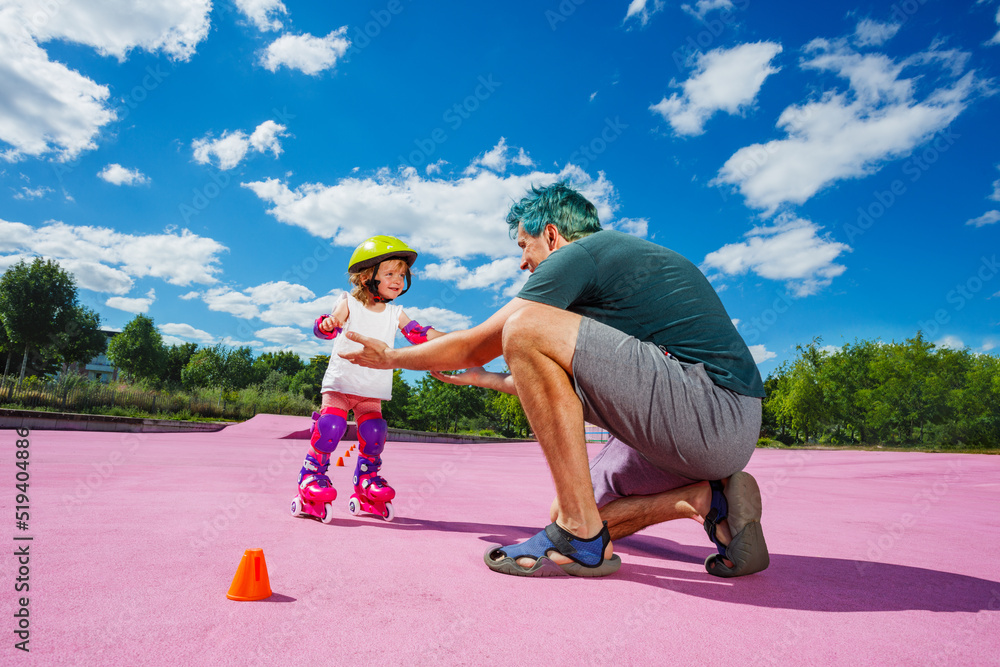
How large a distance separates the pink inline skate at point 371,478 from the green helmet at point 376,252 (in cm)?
108

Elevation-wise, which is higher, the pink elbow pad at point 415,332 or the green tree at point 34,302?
the green tree at point 34,302

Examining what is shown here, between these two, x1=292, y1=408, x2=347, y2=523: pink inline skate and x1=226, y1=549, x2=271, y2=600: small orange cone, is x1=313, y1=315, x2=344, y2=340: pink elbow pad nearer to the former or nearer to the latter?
x1=292, y1=408, x2=347, y2=523: pink inline skate

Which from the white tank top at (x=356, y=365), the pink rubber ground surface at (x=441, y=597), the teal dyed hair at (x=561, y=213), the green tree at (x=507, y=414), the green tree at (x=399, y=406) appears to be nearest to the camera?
the pink rubber ground surface at (x=441, y=597)

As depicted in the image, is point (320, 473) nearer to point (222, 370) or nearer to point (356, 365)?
point (356, 365)

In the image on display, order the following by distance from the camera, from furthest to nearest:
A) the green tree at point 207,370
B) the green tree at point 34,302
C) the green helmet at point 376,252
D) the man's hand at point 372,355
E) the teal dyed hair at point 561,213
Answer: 1. the green tree at point 207,370
2. the green tree at point 34,302
3. the green helmet at point 376,252
4. the teal dyed hair at point 561,213
5. the man's hand at point 372,355

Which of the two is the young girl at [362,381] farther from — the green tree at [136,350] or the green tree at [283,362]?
the green tree at [283,362]

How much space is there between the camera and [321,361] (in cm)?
6216

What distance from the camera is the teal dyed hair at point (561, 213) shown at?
277 centimetres

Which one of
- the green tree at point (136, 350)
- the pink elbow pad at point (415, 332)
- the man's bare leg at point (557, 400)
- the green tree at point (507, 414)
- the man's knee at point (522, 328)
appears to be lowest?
the green tree at point (507, 414)

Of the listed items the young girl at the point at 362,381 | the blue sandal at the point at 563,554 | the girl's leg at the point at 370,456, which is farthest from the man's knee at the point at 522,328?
the girl's leg at the point at 370,456

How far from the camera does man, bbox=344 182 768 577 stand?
6.66ft

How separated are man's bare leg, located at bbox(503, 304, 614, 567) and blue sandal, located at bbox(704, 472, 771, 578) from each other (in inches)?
19.5

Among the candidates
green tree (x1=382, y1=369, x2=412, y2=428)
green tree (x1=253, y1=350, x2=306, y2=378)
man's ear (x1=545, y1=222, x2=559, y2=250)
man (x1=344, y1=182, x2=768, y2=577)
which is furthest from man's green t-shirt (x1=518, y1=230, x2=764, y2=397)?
green tree (x1=253, y1=350, x2=306, y2=378)

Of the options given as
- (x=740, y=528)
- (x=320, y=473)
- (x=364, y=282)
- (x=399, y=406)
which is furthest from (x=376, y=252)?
(x=399, y=406)
